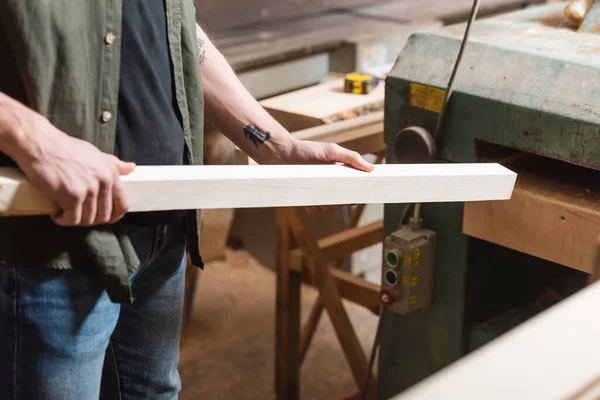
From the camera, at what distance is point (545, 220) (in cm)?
125

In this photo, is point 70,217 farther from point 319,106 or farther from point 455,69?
point 319,106

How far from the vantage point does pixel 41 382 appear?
1022mm

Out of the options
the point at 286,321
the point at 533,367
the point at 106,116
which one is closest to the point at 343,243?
the point at 286,321

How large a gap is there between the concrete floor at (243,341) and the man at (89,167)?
1240 mm

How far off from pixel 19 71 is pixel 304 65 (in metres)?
1.84

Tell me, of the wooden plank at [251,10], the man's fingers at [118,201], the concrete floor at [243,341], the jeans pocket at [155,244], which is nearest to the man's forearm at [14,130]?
the man's fingers at [118,201]

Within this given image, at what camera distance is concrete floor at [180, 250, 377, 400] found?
239cm

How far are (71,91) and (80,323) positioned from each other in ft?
0.99

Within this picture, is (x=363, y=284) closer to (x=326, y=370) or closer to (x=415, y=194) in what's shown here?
(x=326, y=370)

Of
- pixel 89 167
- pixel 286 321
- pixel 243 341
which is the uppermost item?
pixel 89 167

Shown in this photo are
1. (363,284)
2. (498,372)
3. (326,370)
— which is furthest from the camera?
(326,370)

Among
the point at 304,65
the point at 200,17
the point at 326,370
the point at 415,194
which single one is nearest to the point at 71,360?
the point at 415,194

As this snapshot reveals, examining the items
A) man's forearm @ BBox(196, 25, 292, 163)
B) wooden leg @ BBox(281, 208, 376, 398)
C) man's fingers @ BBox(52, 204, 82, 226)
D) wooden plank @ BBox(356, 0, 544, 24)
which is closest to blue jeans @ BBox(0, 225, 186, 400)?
man's fingers @ BBox(52, 204, 82, 226)

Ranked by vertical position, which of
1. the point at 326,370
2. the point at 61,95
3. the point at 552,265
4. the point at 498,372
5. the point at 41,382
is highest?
the point at 61,95
